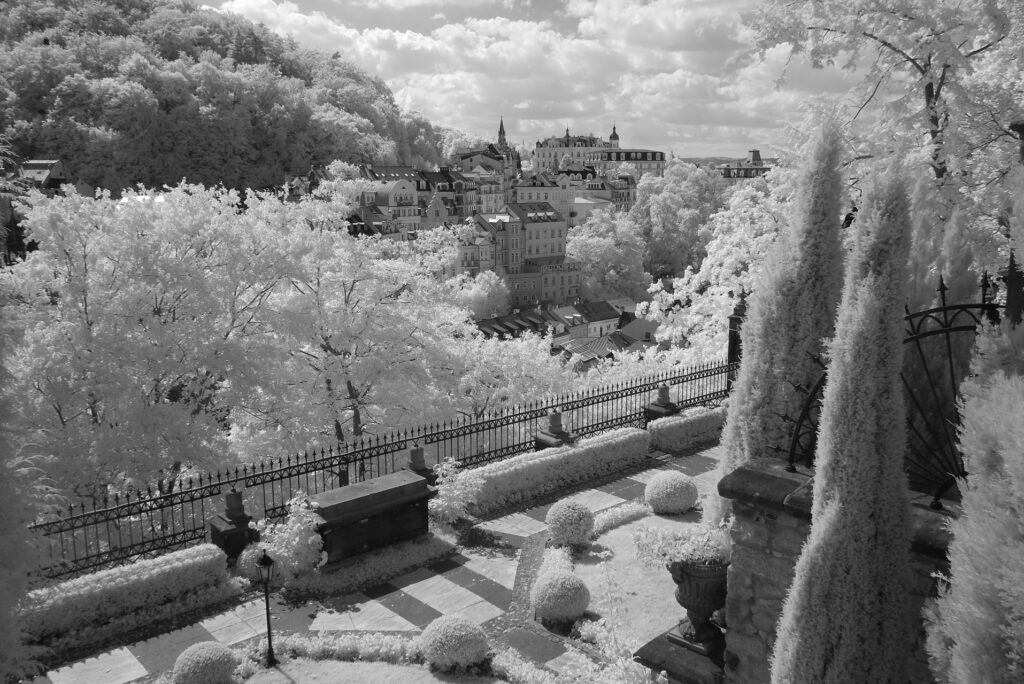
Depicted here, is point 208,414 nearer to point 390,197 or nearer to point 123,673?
point 123,673

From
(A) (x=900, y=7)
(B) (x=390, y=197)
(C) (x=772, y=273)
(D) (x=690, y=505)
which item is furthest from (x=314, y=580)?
(B) (x=390, y=197)

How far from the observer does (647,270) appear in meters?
105

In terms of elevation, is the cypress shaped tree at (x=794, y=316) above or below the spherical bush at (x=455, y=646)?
above

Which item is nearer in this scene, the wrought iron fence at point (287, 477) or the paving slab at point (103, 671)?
the paving slab at point (103, 671)

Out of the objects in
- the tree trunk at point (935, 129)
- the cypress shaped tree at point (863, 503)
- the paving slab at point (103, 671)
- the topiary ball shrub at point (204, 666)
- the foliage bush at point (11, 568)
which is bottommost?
the paving slab at point (103, 671)

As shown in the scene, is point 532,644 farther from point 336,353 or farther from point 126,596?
point 336,353

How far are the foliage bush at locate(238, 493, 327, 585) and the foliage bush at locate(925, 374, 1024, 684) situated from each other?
8456mm

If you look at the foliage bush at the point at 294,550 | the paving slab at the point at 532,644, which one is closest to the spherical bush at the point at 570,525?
the paving slab at the point at 532,644

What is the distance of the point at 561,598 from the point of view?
9.47 metres

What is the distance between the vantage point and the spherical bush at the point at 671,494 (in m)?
12.9

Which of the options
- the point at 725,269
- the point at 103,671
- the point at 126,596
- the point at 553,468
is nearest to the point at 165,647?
the point at 103,671

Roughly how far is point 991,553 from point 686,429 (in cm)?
1297

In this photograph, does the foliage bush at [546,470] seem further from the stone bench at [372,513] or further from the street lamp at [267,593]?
the street lamp at [267,593]

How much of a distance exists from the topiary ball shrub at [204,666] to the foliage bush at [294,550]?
7.17ft
